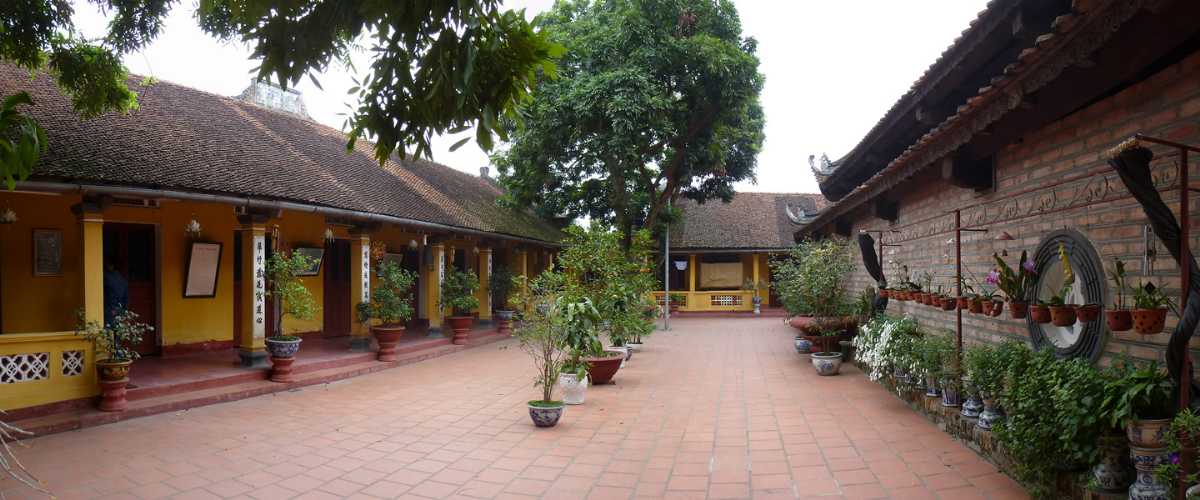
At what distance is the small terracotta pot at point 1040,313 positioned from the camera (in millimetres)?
3809

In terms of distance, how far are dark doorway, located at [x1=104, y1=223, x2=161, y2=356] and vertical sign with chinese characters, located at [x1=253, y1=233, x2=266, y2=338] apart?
5.97 ft

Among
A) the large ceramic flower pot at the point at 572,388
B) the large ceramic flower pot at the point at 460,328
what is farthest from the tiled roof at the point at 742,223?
the large ceramic flower pot at the point at 572,388

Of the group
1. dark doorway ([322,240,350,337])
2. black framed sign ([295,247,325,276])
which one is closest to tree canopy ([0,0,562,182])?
black framed sign ([295,247,325,276])

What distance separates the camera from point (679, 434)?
19.1 ft

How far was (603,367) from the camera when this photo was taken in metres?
8.34

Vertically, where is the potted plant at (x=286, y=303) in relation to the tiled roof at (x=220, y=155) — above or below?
below

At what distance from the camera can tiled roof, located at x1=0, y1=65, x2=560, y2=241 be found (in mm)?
6938

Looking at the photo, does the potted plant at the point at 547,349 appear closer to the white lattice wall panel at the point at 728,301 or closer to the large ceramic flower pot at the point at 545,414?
the large ceramic flower pot at the point at 545,414

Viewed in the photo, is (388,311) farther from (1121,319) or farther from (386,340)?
(1121,319)

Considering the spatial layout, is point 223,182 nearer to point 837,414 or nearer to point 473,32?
point 473,32

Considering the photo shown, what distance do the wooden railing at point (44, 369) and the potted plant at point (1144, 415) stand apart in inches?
328

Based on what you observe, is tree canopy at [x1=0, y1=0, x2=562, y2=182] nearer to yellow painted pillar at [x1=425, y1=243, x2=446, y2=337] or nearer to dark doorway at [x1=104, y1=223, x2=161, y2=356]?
dark doorway at [x1=104, y1=223, x2=161, y2=356]

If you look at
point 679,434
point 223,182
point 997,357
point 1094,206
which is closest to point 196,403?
point 223,182

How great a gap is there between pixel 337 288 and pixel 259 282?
3851 mm
